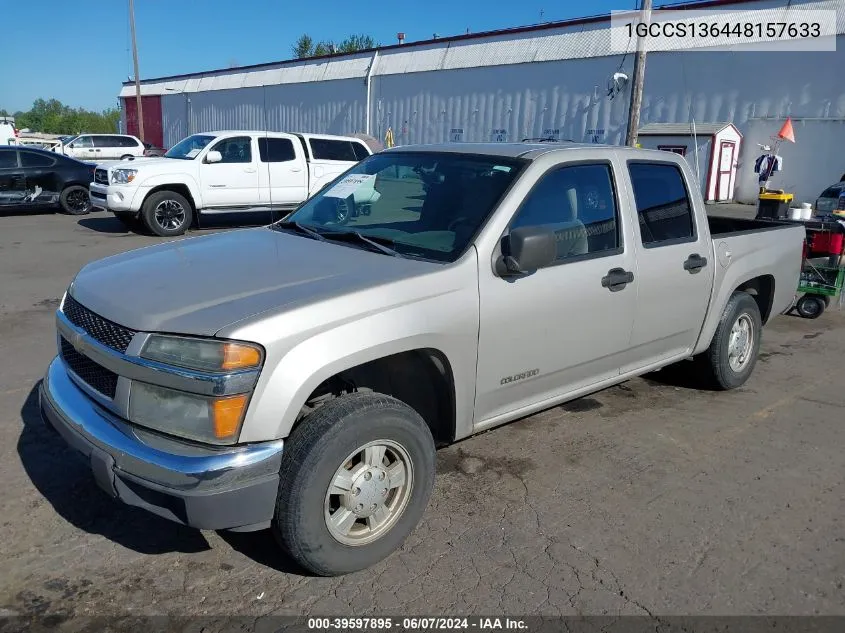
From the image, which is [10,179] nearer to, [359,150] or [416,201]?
[359,150]

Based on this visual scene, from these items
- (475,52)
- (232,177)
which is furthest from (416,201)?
(475,52)

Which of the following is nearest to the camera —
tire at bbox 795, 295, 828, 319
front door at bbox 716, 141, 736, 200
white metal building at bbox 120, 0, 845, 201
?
tire at bbox 795, 295, 828, 319

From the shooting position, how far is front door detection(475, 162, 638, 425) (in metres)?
3.45

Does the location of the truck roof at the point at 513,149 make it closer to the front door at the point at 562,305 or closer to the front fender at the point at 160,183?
the front door at the point at 562,305

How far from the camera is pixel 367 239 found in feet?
12.0

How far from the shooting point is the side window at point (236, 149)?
13.1 metres

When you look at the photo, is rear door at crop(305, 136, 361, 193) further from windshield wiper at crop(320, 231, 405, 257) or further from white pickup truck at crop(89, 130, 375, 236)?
windshield wiper at crop(320, 231, 405, 257)

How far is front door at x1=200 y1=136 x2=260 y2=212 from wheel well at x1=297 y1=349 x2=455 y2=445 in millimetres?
10449

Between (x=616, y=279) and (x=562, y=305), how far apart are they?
484 millimetres

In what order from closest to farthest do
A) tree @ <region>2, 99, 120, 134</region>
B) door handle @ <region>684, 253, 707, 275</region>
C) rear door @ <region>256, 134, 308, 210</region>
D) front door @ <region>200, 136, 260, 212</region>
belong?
door handle @ <region>684, 253, 707, 275</region> → front door @ <region>200, 136, 260, 212</region> → rear door @ <region>256, 134, 308, 210</region> → tree @ <region>2, 99, 120, 134</region>

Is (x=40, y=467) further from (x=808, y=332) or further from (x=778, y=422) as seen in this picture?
(x=808, y=332)

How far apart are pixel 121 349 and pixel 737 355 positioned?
449 cm

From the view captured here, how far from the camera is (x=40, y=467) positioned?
3871mm

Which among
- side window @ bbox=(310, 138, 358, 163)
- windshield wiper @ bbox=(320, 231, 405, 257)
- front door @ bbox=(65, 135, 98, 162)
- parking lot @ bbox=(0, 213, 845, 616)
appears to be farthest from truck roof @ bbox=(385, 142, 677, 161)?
front door @ bbox=(65, 135, 98, 162)
